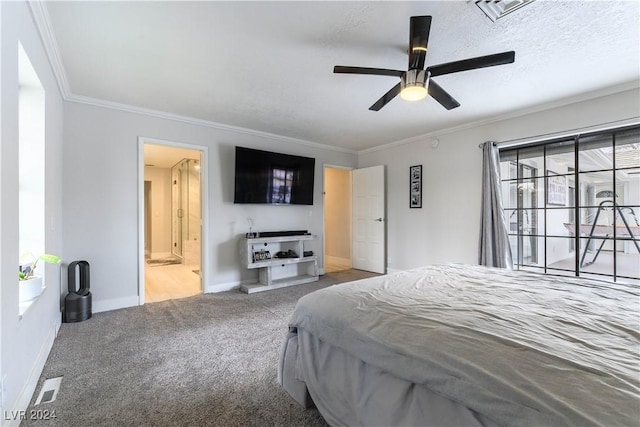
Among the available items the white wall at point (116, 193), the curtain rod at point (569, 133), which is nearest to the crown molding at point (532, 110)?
the curtain rod at point (569, 133)

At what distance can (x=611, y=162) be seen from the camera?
3.11m

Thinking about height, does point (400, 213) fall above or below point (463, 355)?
above

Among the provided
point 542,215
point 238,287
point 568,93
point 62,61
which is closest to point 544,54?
point 568,93

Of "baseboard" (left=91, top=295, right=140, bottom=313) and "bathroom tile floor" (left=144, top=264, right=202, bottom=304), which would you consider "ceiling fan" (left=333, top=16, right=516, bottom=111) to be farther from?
→ "bathroom tile floor" (left=144, top=264, right=202, bottom=304)

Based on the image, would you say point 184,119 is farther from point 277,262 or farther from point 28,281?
point 28,281

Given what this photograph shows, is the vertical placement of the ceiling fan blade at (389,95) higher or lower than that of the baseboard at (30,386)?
higher

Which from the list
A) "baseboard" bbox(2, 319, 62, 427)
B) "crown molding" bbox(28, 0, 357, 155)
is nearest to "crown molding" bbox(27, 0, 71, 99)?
"crown molding" bbox(28, 0, 357, 155)

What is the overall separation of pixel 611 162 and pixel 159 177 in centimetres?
877

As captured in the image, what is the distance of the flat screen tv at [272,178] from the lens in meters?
4.23

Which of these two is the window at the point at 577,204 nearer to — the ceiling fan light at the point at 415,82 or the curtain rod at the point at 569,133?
the curtain rod at the point at 569,133

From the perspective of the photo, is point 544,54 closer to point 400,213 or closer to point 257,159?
point 400,213

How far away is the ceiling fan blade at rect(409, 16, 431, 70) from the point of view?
5.51 ft

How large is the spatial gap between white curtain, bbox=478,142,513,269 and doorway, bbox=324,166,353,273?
265 centimetres

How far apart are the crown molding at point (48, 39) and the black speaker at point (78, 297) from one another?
1.84 m
